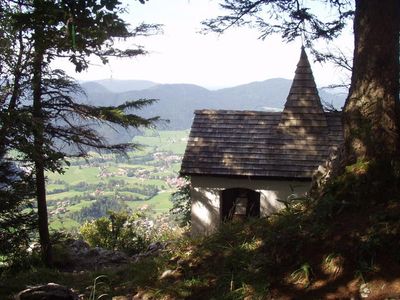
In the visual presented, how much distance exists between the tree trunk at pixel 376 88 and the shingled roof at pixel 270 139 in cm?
840

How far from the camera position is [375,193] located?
4340 millimetres

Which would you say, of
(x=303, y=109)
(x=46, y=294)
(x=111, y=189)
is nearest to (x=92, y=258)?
(x=303, y=109)

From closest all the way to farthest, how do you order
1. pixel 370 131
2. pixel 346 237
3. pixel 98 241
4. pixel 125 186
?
1. pixel 346 237
2. pixel 370 131
3. pixel 98 241
4. pixel 125 186

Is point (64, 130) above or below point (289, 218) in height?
above

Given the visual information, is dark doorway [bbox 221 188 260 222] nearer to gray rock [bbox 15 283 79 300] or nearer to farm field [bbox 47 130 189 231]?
gray rock [bbox 15 283 79 300]

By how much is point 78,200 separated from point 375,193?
345 feet

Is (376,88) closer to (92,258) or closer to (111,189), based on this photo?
(92,258)

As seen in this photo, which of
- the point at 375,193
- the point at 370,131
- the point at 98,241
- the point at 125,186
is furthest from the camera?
the point at 125,186

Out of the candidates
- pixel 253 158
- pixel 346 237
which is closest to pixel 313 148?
pixel 253 158

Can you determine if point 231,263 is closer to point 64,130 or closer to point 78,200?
point 64,130

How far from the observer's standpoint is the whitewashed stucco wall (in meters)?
13.4

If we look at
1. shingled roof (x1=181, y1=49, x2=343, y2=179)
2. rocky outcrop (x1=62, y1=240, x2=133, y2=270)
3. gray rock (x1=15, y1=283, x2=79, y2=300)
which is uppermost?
shingled roof (x1=181, y1=49, x2=343, y2=179)

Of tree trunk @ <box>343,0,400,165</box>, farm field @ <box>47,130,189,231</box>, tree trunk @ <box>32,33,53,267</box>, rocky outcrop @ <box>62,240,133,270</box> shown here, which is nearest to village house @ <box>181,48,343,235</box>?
rocky outcrop @ <box>62,240,133,270</box>

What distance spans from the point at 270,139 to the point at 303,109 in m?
1.63
